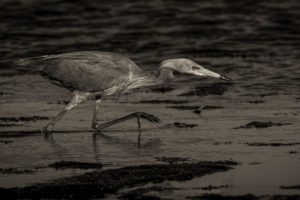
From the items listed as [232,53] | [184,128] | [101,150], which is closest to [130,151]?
[101,150]

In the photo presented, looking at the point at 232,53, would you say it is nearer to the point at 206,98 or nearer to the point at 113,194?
the point at 206,98

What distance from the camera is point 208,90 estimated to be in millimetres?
15000

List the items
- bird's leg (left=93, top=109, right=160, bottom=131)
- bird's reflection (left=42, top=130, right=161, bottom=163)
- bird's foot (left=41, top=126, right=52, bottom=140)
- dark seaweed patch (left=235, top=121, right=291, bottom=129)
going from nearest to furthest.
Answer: bird's reflection (left=42, top=130, right=161, bottom=163) → bird's foot (left=41, top=126, right=52, bottom=140) → dark seaweed patch (left=235, top=121, right=291, bottom=129) → bird's leg (left=93, top=109, right=160, bottom=131)

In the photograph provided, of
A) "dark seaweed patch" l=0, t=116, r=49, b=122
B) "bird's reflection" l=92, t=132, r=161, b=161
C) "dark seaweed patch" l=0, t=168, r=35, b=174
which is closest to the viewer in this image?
"dark seaweed patch" l=0, t=168, r=35, b=174

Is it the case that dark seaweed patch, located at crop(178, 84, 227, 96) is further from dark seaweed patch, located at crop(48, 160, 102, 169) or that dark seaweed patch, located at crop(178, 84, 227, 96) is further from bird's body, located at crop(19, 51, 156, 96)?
dark seaweed patch, located at crop(48, 160, 102, 169)

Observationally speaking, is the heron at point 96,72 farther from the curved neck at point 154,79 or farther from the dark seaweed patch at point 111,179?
the dark seaweed patch at point 111,179

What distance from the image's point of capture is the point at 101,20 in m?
24.3

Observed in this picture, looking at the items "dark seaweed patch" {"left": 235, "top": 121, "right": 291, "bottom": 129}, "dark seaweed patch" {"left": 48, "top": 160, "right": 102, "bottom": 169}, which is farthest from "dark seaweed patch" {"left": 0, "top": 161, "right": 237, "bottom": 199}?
"dark seaweed patch" {"left": 235, "top": 121, "right": 291, "bottom": 129}

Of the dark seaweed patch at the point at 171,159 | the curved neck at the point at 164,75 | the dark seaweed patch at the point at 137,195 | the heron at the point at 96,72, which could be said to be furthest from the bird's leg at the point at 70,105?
the dark seaweed patch at the point at 137,195

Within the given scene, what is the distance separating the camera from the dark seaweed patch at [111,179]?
770 cm

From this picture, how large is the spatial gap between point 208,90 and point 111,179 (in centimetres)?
697

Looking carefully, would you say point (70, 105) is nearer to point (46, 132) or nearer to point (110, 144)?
point (46, 132)

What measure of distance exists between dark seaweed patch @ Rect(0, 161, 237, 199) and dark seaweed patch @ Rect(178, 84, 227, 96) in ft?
18.4

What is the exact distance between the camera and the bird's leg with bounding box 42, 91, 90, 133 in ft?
37.5
